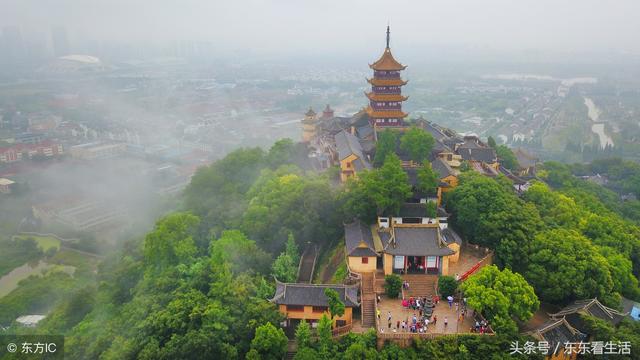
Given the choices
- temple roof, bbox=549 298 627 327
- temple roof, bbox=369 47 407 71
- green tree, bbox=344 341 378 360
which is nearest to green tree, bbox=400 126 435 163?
temple roof, bbox=369 47 407 71

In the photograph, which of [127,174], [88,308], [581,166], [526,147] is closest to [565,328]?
[88,308]

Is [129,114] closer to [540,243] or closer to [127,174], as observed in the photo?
[127,174]

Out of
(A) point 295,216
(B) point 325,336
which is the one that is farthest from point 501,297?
(A) point 295,216

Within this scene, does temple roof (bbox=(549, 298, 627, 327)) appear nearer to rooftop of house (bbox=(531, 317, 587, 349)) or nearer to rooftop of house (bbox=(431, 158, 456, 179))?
rooftop of house (bbox=(531, 317, 587, 349))

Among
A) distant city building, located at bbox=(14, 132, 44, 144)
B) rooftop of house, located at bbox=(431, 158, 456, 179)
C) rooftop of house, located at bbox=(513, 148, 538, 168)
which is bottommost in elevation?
distant city building, located at bbox=(14, 132, 44, 144)

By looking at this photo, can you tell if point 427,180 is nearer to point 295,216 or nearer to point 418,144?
point 418,144

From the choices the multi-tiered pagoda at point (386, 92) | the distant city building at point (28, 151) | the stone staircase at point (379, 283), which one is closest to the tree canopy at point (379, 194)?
the stone staircase at point (379, 283)
